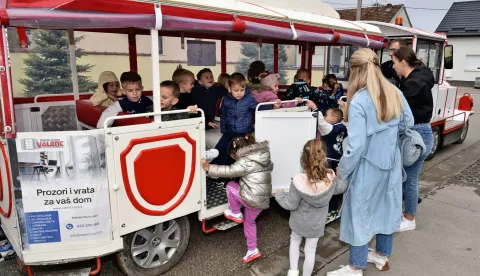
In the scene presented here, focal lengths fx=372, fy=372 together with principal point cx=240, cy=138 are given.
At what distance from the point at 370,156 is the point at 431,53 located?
5.13 m

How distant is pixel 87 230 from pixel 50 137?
0.75 meters

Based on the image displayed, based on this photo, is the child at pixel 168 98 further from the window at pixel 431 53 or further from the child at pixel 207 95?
the window at pixel 431 53

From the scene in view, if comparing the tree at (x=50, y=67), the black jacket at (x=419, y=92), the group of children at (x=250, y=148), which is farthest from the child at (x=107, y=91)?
the tree at (x=50, y=67)

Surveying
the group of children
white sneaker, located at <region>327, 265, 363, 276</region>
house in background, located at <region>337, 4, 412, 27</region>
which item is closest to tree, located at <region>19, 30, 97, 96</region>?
the group of children

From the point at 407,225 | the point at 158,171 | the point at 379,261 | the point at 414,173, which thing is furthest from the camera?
the point at 407,225

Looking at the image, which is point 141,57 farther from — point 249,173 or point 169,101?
point 249,173

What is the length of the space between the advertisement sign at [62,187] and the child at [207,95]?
2.01 meters

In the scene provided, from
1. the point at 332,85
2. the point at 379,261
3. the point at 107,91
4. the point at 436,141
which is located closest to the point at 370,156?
the point at 379,261

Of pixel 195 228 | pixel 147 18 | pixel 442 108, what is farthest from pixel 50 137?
pixel 442 108

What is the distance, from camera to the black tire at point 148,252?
3127 mm

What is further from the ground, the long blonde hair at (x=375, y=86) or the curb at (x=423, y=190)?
the long blonde hair at (x=375, y=86)

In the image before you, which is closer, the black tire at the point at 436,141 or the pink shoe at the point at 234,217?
the pink shoe at the point at 234,217

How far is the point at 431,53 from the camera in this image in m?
6.99

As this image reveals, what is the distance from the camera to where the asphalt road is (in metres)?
3.49
